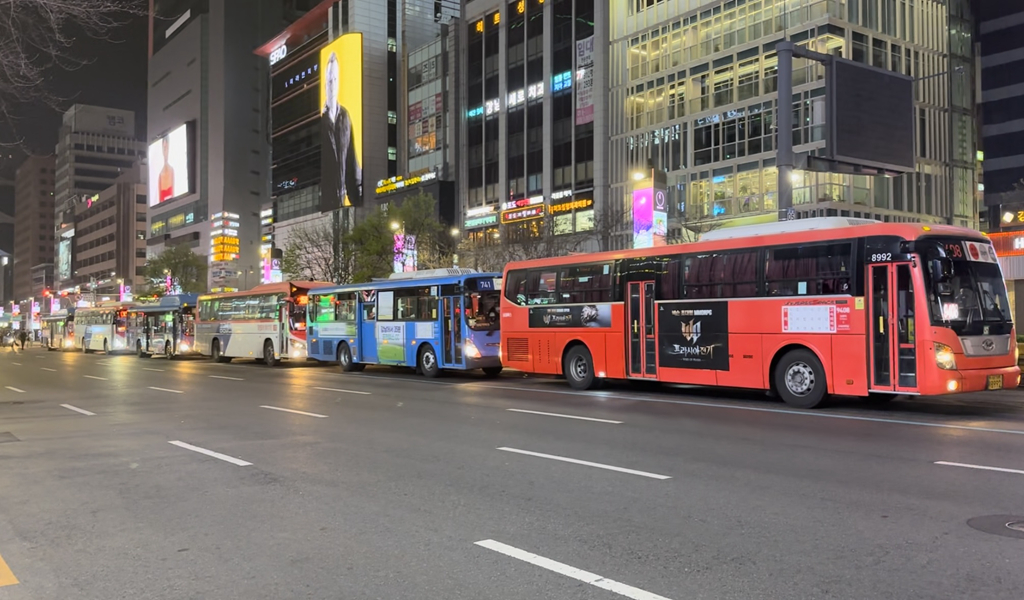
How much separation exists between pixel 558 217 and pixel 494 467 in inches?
1841

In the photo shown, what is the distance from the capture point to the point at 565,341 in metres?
19.1

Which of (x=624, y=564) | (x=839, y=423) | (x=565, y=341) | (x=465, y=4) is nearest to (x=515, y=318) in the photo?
(x=565, y=341)

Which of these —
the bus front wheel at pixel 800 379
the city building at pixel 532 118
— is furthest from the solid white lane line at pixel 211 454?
the city building at pixel 532 118

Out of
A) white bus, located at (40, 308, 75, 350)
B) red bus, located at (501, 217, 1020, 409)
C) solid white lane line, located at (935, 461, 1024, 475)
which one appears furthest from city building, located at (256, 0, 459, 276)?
solid white lane line, located at (935, 461, 1024, 475)

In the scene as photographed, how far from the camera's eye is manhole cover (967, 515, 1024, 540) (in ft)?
18.5

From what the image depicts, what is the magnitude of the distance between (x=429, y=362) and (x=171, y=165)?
121549 mm

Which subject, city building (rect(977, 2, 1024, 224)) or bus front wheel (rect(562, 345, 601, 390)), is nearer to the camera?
bus front wheel (rect(562, 345, 601, 390))

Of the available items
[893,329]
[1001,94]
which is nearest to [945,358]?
[893,329]

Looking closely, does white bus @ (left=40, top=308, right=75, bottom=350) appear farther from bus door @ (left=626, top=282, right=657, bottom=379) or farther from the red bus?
bus door @ (left=626, top=282, right=657, bottom=379)

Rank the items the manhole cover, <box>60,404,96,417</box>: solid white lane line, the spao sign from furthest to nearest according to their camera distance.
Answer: the spao sign → <box>60,404,96,417</box>: solid white lane line → the manhole cover

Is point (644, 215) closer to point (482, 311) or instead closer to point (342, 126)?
point (482, 311)

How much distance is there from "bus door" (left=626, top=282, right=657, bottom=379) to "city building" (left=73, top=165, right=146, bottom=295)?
453 ft

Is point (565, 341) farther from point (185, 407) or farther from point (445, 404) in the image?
point (185, 407)

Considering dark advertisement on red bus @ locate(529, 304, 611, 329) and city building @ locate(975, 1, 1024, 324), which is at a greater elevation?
city building @ locate(975, 1, 1024, 324)
